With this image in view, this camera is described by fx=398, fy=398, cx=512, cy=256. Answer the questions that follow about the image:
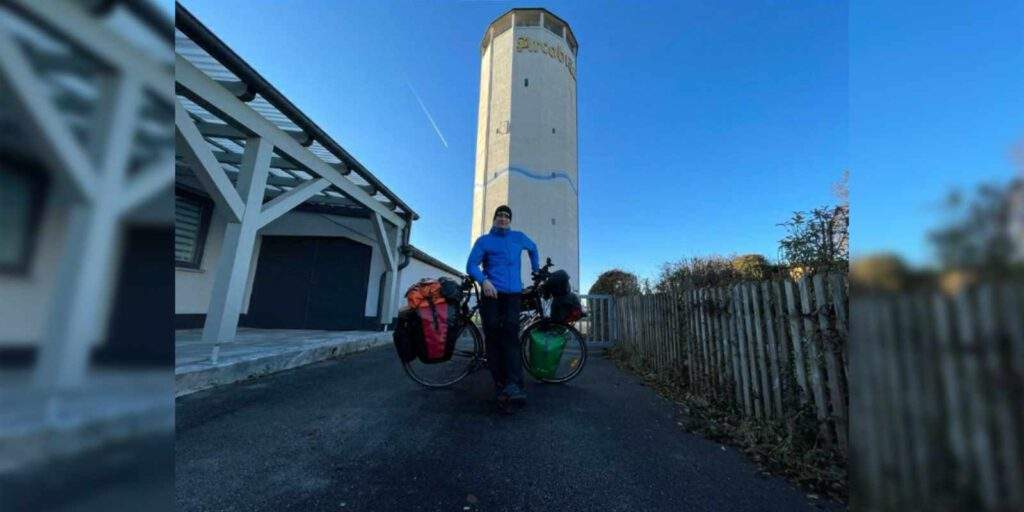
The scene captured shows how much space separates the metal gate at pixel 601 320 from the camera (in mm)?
6455

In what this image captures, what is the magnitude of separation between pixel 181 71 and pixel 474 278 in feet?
9.87

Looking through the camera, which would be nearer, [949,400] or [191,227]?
[949,400]

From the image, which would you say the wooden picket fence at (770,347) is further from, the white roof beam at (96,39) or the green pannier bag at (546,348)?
the white roof beam at (96,39)

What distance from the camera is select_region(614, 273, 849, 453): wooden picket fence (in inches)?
69.0

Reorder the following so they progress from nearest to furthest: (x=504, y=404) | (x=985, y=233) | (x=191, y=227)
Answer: (x=985, y=233) < (x=504, y=404) < (x=191, y=227)

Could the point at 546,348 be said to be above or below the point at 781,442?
above

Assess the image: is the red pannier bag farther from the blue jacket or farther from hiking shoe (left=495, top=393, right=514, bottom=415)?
hiking shoe (left=495, top=393, right=514, bottom=415)

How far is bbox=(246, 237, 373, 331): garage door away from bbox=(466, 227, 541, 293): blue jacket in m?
5.77

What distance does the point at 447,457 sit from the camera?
6.04 ft

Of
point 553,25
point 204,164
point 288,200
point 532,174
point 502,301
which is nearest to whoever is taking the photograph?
point 502,301

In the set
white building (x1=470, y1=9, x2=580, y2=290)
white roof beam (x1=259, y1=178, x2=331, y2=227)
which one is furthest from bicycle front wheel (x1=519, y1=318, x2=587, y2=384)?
white building (x1=470, y1=9, x2=580, y2=290)

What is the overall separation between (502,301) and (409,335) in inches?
26.0

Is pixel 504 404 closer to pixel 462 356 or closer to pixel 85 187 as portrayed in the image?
pixel 462 356

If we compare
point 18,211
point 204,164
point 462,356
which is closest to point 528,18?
point 204,164
